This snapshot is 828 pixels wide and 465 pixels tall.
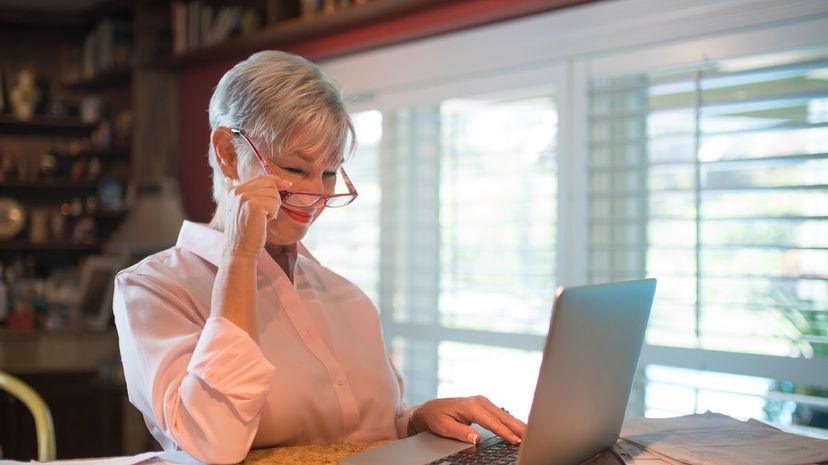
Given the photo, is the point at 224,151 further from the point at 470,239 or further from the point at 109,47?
the point at 109,47

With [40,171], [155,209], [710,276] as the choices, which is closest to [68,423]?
[155,209]

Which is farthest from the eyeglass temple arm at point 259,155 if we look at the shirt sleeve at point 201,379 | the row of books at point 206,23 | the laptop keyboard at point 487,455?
the row of books at point 206,23

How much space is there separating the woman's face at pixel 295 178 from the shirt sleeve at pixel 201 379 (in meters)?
0.28

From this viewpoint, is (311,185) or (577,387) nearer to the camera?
(577,387)

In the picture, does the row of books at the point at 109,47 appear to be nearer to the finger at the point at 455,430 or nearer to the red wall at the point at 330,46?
the red wall at the point at 330,46

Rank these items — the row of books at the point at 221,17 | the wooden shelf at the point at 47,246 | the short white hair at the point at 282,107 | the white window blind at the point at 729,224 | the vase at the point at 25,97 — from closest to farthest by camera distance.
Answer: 1. the short white hair at the point at 282,107
2. the white window blind at the point at 729,224
3. the row of books at the point at 221,17
4. the wooden shelf at the point at 47,246
5. the vase at the point at 25,97

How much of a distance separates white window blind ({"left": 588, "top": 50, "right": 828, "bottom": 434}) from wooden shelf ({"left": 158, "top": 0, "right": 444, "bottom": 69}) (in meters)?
0.93

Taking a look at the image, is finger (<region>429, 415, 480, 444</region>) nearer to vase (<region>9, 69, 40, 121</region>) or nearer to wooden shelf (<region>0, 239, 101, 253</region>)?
wooden shelf (<region>0, 239, 101, 253</region>)

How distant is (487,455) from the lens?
127cm

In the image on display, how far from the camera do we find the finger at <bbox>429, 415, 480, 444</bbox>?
1376 millimetres

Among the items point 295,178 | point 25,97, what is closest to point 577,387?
point 295,178

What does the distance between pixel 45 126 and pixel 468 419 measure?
4.94 m

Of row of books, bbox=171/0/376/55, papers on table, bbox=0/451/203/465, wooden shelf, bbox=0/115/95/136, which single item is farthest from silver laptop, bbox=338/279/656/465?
wooden shelf, bbox=0/115/95/136

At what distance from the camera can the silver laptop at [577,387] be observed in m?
1.04
